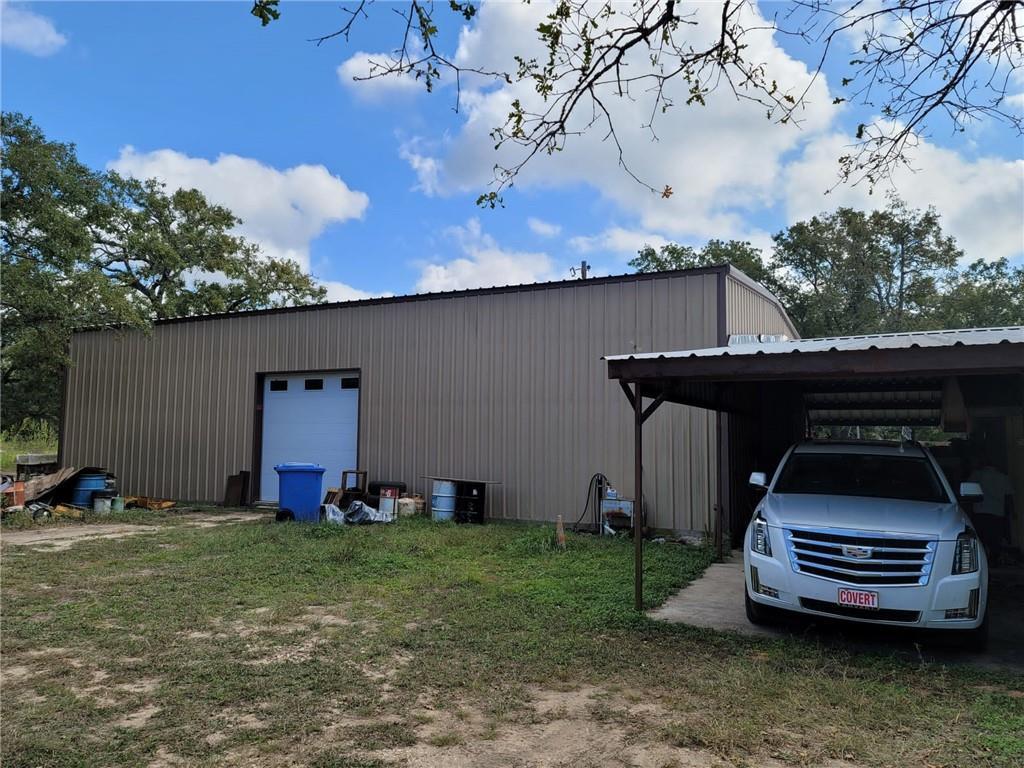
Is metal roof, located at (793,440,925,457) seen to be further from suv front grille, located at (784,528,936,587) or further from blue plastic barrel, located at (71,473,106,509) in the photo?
blue plastic barrel, located at (71,473,106,509)

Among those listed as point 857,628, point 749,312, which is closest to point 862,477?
point 857,628

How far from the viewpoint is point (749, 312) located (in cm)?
1234

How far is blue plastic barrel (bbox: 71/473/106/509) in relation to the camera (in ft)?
44.3

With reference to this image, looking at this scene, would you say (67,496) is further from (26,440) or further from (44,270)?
(26,440)

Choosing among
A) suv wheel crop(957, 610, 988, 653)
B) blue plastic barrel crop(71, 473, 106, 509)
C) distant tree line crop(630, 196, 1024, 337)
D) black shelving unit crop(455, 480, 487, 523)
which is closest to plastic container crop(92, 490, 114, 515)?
blue plastic barrel crop(71, 473, 106, 509)

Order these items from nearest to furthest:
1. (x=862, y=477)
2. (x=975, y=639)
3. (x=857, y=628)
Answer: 1. (x=975, y=639)
2. (x=857, y=628)
3. (x=862, y=477)

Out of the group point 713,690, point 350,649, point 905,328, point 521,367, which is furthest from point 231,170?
point 905,328

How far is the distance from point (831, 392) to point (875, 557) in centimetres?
721

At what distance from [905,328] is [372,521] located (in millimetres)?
28448

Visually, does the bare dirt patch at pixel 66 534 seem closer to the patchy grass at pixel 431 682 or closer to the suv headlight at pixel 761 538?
the patchy grass at pixel 431 682

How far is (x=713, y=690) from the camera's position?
427cm

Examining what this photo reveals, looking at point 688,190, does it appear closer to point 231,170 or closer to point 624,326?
point 624,326

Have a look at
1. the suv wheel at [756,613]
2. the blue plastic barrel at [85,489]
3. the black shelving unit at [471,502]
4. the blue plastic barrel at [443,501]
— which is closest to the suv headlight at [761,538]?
the suv wheel at [756,613]

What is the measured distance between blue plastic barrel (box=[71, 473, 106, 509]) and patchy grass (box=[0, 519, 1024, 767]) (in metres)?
6.72
